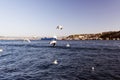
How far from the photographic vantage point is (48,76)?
30125 millimetres

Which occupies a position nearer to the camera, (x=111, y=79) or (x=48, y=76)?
(x=111, y=79)

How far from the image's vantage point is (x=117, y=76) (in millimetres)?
29859

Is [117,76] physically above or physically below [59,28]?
below

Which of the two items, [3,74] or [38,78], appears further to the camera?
[3,74]

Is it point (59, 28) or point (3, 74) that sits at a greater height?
point (59, 28)

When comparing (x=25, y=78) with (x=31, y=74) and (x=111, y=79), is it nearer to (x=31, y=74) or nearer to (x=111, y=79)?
(x=31, y=74)

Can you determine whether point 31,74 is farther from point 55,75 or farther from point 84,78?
point 84,78

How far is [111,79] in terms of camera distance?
92.5 ft

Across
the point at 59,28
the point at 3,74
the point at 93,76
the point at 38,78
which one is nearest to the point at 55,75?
the point at 38,78

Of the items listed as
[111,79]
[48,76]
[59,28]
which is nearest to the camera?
[111,79]

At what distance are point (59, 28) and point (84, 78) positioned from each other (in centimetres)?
2028

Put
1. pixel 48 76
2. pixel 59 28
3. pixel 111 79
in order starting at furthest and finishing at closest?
pixel 59 28 → pixel 48 76 → pixel 111 79

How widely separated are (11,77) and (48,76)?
5913mm

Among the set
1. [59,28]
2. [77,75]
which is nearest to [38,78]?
[77,75]
